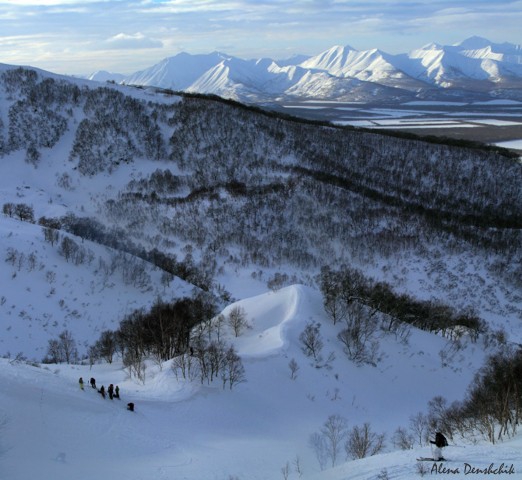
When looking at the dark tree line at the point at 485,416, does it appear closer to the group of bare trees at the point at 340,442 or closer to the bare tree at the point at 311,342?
the group of bare trees at the point at 340,442

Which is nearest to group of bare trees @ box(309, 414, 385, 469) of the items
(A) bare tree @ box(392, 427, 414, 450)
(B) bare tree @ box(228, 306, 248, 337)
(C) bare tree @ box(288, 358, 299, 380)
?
(A) bare tree @ box(392, 427, 414, 450)

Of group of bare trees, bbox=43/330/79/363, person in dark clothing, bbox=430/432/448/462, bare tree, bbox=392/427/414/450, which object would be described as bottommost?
group of bare trees, bbox=43/330/79/363

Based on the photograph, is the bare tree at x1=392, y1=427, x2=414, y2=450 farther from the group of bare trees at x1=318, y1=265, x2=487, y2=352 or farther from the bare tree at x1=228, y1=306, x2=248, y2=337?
the bare tree at x1=228, y1=306, x2=248, y2=337

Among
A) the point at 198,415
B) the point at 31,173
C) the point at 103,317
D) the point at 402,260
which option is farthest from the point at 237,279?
the point at 31,173

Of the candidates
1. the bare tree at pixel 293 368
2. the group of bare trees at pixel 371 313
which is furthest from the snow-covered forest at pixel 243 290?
the group of bare trees at pixel 371 313

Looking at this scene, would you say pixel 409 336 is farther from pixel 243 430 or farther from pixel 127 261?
pixel 127 261

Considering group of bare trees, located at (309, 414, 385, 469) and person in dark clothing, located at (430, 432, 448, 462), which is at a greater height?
person in dark clothing, located at (430, 432, 448, 462)
